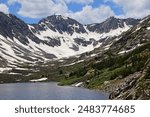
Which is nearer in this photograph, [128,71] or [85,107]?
[85,107]

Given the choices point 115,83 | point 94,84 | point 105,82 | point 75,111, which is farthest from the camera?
point 94,84

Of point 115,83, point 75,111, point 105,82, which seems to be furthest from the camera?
point 105,82

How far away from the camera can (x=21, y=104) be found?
→ 69.3 feet

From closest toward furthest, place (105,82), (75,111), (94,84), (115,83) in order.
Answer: (75,111) < (115,83) < (105,82) < (94,84)

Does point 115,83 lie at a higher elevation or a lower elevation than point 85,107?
higher

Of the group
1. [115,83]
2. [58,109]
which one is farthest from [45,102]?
[115,83]

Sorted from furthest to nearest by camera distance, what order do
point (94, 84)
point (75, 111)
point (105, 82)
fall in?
1. point (94, 84)
2. point (105, 82)
3. point (75, 111)

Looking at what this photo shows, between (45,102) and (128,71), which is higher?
(128,71)

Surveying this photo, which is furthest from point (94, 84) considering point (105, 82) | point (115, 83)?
point (115, 83)

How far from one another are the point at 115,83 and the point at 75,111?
130 m

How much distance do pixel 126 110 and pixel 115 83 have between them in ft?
425

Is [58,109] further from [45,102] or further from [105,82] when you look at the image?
[105,82]

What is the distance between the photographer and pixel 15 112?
20.2 metres

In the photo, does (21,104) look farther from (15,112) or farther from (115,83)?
(115,83)
